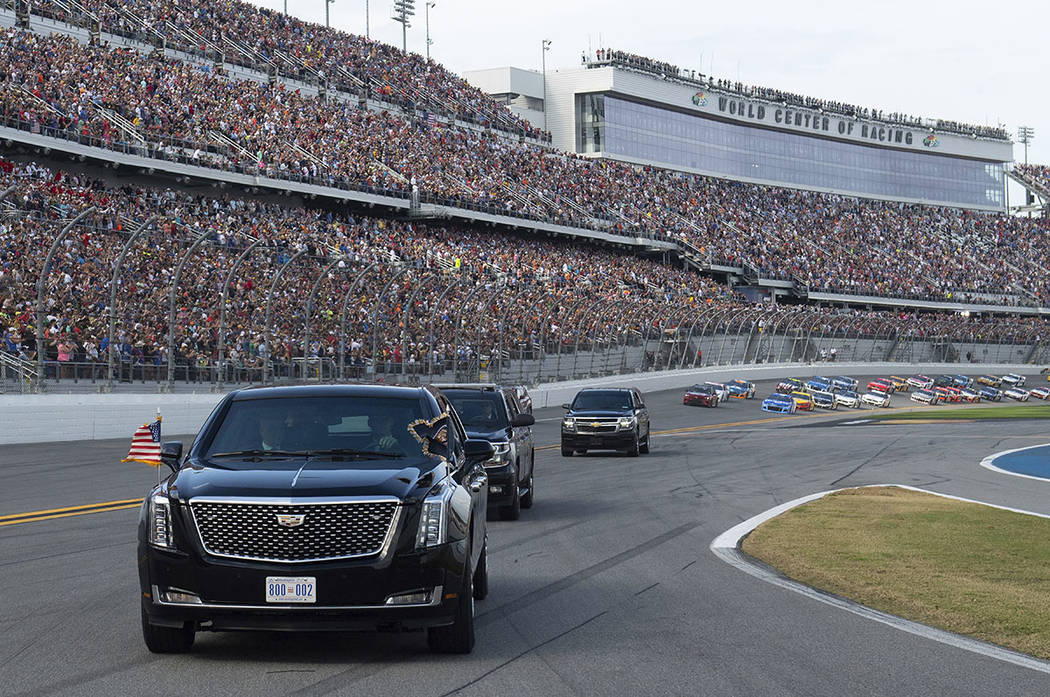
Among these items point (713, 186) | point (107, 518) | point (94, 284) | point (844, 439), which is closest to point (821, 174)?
point (713, 186)

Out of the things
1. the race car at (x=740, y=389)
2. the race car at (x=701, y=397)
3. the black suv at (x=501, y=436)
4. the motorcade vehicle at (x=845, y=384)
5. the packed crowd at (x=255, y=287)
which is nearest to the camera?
the black suv at (x=501, y=436)

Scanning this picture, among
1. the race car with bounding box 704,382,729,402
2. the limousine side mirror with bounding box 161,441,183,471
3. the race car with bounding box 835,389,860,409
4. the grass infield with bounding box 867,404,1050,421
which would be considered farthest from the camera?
the race car with bounding box 835,389,860,409

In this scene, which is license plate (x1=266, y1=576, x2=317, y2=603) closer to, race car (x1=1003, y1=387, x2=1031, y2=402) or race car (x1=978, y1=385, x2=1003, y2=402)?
race car (x1=978, y1=385, x2=1003, y2=402)

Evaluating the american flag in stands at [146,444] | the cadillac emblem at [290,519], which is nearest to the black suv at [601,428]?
the american flag in stands at [146,444]

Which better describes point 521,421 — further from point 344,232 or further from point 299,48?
point 299,48

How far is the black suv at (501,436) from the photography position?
52.6 feet

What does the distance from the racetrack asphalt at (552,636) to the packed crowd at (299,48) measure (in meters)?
46.4

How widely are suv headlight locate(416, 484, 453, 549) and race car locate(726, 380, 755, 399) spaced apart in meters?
58.2

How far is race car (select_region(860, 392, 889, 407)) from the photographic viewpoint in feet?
218

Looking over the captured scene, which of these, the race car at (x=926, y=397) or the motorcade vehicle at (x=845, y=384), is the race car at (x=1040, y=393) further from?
the motorcade vehicle at (x=845, y=384)

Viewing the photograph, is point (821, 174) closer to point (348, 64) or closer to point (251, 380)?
point (348, 64)

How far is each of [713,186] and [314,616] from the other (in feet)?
322

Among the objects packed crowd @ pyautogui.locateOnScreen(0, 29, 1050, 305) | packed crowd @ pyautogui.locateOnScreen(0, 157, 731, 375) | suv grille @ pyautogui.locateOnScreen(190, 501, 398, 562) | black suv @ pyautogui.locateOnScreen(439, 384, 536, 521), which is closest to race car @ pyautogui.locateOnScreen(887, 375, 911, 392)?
packed crowd @ pyautogui.locateOnScreen(0, 157, 731, 375)

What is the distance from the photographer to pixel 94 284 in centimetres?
3516
